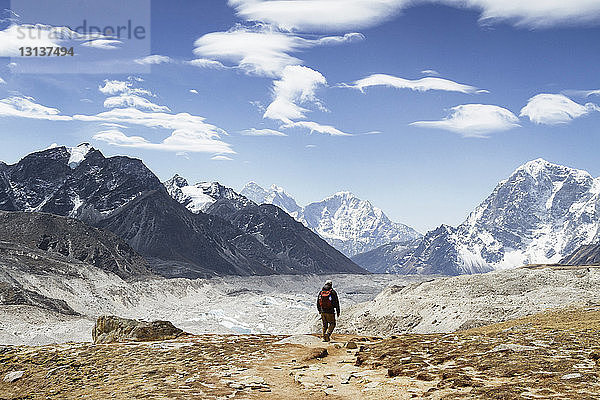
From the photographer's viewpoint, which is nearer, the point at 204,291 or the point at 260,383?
the point at 260,383

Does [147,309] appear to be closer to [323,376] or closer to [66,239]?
[66,239]

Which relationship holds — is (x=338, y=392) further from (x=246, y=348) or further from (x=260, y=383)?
(x=246, y=348)

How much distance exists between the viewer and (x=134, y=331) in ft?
88.8

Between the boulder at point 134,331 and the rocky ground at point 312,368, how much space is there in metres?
3.05

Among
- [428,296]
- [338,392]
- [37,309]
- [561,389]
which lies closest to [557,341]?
[561,389]

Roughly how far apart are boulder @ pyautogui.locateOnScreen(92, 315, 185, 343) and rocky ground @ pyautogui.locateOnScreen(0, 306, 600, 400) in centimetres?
305

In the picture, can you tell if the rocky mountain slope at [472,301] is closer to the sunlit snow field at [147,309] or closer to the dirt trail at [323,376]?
the sunlit snow field at [147,309]

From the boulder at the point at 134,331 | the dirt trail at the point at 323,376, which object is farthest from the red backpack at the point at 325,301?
the boulder at the point at 134,331

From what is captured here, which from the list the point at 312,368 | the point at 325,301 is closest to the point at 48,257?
the point at 325,301

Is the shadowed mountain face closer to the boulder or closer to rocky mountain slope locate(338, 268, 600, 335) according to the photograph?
rocky mountain slope locate(338, 268, 600, 335)

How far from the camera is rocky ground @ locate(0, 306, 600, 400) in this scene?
14305 millimetres

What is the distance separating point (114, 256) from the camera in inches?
7407

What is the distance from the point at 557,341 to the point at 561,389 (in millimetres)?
6928

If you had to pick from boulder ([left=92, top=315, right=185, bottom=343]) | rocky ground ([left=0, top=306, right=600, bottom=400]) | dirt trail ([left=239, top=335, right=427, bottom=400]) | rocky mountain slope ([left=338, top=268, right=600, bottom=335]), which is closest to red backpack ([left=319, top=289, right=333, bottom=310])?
rocky ground ([left=0, top=306, right=600, bottom=400])
